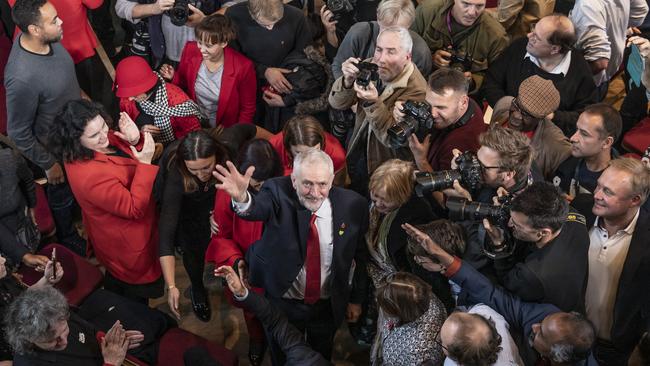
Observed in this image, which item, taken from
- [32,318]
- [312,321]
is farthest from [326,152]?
[32,318]

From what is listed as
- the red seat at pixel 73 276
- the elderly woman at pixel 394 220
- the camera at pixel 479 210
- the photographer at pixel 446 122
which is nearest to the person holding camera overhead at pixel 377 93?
the photographer at pixel 446 122

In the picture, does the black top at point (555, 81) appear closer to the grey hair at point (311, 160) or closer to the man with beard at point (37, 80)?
the grey hair at point (311, 160)

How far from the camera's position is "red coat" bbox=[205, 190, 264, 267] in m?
3.21

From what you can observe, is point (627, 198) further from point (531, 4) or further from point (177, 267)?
point (177, 267)

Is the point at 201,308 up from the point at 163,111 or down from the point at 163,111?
down

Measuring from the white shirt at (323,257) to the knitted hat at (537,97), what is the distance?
3.61 feet

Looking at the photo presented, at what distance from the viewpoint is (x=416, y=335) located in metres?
2.75

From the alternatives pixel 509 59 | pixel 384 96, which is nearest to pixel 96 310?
pixel 384 96

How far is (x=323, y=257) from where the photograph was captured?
10.0ft

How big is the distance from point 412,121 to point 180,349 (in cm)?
142

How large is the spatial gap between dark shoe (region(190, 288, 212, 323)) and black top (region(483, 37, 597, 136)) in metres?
1.99

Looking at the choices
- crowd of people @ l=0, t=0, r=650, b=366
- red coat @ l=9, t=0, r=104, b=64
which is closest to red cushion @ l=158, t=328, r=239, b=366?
crowd of people @ l=0, t=0, r=650, b=366

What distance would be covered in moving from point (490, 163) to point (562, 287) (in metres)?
0.59

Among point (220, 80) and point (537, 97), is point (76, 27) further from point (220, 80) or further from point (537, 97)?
point (537, 97)
